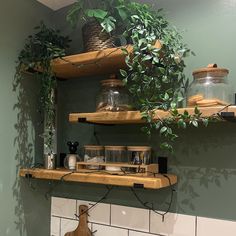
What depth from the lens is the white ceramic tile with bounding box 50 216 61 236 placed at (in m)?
1.67

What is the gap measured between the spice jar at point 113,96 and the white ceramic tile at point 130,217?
53 cm

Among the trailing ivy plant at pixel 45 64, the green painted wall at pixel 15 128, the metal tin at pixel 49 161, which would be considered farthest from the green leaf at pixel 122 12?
the metal tin at pixel 49 161

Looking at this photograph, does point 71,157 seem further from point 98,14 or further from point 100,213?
point 98,14

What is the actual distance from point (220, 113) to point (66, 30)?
3.73 feet

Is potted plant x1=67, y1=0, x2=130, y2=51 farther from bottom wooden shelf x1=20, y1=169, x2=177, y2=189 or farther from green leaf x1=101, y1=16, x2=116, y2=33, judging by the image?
bottom wooden shelf x1=20, y1=169, x2=177, y2=189

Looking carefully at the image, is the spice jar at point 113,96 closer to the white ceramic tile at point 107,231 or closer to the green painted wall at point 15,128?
the green painted wall at point 15,128

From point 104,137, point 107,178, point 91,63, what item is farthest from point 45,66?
point 107,178

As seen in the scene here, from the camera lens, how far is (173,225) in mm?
1324

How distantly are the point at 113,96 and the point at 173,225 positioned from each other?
2.23 feet

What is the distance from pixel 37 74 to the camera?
5.17 ft

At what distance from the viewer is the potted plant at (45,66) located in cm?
146

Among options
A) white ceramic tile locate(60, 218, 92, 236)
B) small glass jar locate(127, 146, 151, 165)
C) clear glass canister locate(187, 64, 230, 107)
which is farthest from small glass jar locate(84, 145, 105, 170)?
clear glass canister locate(187, 64, 230, 107)

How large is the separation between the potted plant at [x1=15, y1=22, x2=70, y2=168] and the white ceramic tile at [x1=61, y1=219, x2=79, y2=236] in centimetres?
41

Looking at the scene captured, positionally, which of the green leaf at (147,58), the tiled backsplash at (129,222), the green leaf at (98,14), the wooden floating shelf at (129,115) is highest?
the green leaf at (98,14)
